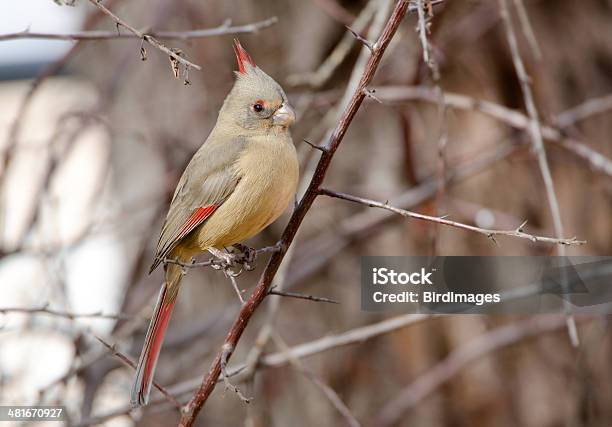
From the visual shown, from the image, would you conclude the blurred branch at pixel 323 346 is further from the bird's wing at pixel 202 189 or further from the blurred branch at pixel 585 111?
the blurred branch at pixel 585 111

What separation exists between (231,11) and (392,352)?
1850 mm

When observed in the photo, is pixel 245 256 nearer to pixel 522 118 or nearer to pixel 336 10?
pixel 522 118

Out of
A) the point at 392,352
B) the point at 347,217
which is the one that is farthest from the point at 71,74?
the point at 392,352

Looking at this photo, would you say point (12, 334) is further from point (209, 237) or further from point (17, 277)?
point (209, 237)

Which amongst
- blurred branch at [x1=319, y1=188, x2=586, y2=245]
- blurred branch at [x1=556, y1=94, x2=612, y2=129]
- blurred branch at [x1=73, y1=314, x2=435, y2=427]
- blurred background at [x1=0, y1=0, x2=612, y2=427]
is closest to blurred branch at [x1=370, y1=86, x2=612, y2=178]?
blurred branch at [x1=556, y1=94, x2=612, y2=129]

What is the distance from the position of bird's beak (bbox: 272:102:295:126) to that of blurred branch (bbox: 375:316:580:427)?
1.45m

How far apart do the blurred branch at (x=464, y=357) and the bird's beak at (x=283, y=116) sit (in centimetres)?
145

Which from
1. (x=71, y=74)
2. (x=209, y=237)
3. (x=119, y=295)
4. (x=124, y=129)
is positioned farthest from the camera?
(x=71, y=74)

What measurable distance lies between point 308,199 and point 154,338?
2.59ft

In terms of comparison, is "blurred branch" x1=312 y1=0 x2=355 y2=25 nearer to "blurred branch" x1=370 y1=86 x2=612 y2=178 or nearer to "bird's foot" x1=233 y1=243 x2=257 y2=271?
"blurred branch" x1=370 y1=86 x2=612 y2=178

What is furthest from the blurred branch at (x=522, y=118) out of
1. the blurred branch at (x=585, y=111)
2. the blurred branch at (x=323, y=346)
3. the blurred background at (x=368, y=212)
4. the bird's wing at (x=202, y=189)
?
the blurred branch at (x=323, y=346)

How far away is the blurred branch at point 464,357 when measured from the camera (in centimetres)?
322

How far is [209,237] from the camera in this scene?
223cm

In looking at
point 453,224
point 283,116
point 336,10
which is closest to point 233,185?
point 283,116
